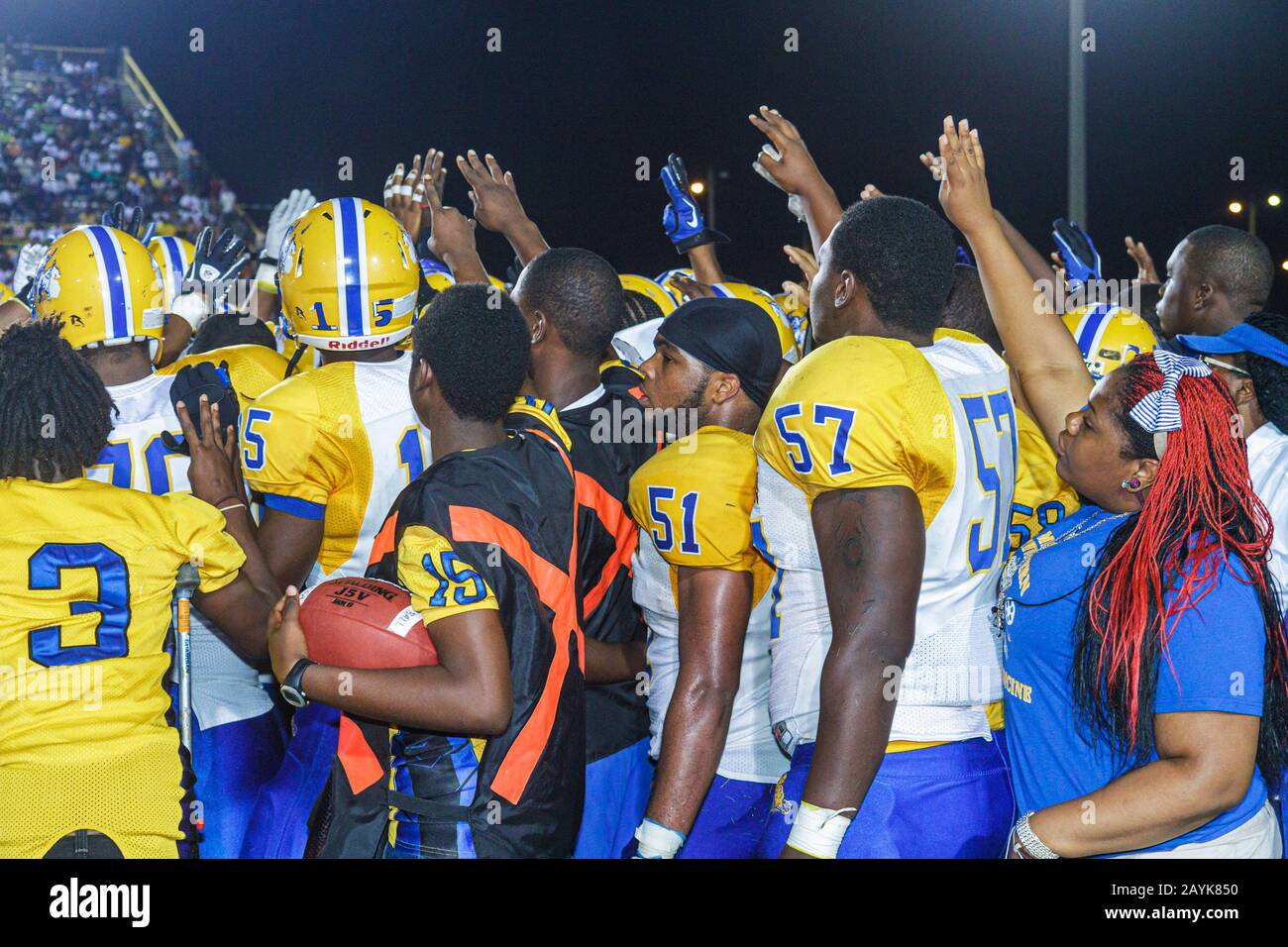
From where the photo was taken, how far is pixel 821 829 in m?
2.29

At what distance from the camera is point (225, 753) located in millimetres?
3723

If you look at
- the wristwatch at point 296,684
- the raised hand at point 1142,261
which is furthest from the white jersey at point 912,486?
the raised hand at point 1142,261

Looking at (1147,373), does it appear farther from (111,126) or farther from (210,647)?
(111,126)

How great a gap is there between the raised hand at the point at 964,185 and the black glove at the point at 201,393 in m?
1.98

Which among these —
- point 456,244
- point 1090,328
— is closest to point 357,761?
point 456,244

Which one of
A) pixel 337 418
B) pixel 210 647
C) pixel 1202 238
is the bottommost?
pixel 210 647

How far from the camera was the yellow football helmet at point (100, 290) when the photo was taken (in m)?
3.79

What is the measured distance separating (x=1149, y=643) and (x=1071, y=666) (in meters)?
0.20

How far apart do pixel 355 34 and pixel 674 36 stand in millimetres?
4954

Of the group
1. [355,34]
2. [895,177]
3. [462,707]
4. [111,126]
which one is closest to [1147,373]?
[462,707]

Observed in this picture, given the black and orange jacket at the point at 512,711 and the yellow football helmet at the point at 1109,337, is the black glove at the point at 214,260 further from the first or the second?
the yellow football helmet at the point at 1109,337

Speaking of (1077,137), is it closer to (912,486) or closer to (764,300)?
(764,300)

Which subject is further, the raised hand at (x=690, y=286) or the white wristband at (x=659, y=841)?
the raised hand at (x=690, y=286)

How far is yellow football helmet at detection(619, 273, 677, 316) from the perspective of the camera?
5.24m
